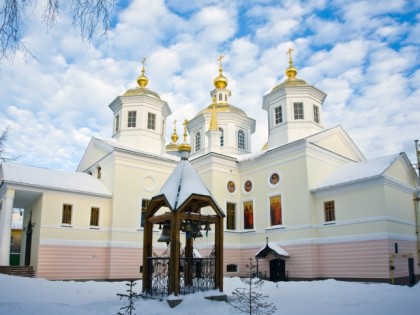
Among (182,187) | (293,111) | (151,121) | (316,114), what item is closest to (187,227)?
(182,187)

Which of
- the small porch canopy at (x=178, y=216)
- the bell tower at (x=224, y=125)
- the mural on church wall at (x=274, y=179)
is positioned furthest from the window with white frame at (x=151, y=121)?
the small porch canopy at (x=178, y=216)

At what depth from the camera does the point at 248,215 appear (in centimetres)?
2297

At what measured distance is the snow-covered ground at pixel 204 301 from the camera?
27.8 ft

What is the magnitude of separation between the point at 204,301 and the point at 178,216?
2.15m

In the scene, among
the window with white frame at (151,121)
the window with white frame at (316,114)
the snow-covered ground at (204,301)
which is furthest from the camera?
the window with white frame at (151,121)

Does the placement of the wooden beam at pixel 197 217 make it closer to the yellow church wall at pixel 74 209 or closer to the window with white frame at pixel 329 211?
the window with white frame at pixel 329 211

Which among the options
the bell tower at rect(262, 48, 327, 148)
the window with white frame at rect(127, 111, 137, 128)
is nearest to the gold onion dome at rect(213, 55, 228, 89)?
the bell tower at rect(262, 48, 327, 148)

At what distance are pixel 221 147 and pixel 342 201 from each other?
11.1 meters

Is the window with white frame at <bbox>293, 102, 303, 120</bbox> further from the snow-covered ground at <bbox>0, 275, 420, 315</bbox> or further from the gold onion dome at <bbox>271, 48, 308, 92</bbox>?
Result: the snow-covered ground at <bbox>0, 275, 420, 315</bbox>

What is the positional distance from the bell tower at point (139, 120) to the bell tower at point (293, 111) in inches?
288

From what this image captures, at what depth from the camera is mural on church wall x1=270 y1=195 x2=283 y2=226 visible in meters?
21.0

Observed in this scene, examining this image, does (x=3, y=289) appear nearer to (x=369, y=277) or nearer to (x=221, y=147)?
(x=369, y=277)

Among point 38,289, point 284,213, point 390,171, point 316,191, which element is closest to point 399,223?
point 390,171

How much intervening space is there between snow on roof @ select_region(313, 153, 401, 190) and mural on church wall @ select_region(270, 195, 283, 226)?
8.04ft
